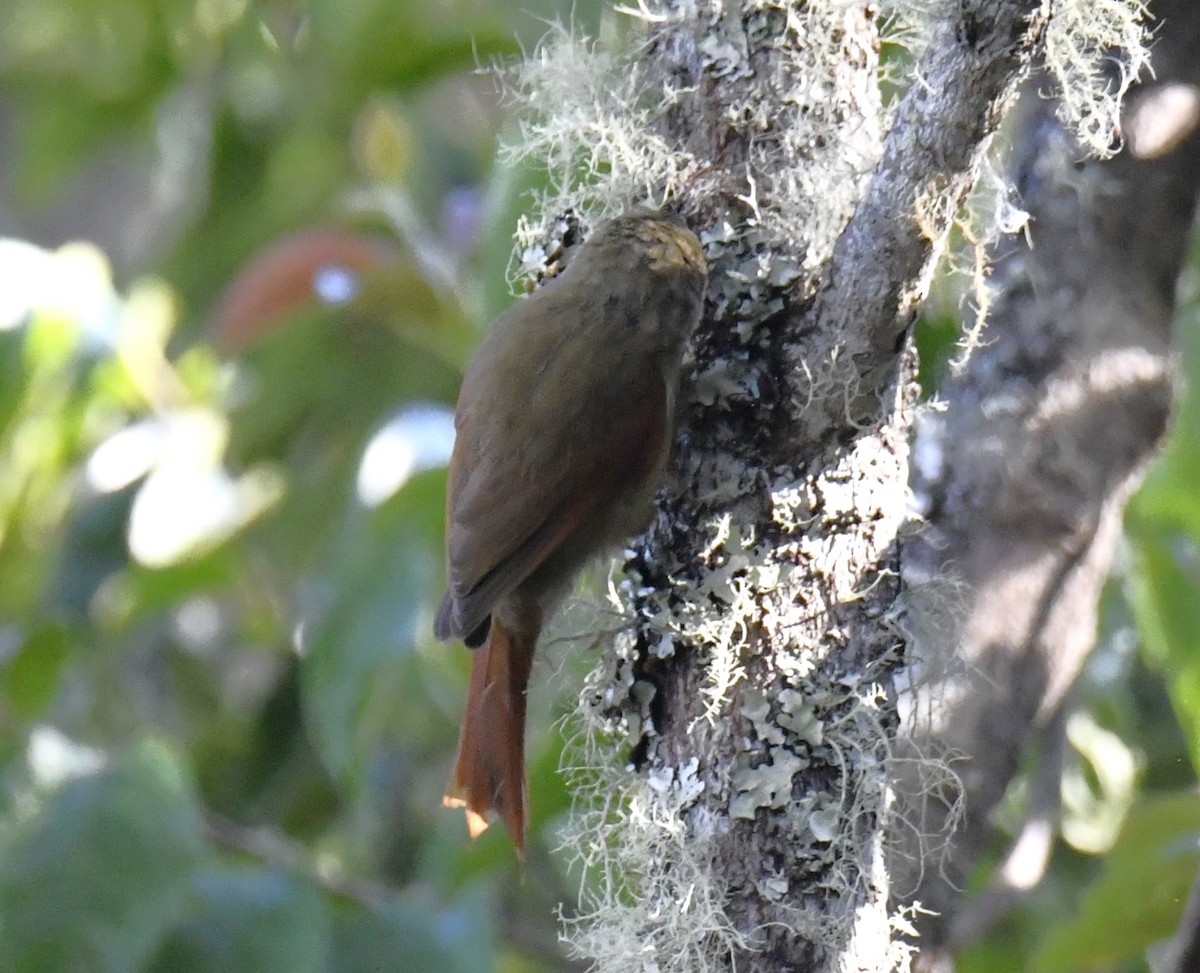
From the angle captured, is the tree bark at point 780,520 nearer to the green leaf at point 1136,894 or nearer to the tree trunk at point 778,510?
the tree trunk at point 778,510

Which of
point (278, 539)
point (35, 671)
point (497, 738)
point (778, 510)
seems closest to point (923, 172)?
point (778, 510)

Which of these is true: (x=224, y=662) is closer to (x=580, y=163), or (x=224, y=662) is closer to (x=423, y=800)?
(x=423, y=800)

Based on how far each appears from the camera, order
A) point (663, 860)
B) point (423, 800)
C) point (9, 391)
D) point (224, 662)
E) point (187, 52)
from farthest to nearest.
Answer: point (224, 662) < point (423, 800) < point (187, 52) < point (9, 391) < point (663, 860)

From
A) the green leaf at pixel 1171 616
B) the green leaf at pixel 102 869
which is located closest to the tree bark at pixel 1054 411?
the green leaf at pixel 1171 616

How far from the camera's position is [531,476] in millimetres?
1998

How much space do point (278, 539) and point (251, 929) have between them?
4.67 feet

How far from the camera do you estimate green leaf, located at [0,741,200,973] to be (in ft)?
6.10

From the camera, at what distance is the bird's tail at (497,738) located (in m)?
1.99

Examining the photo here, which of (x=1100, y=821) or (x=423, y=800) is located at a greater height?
(x=423, y=800)

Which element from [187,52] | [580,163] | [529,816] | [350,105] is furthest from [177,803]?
[187,52]

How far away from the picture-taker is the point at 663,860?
159 cm

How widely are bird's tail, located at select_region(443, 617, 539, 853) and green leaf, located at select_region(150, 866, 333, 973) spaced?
26 centimetres

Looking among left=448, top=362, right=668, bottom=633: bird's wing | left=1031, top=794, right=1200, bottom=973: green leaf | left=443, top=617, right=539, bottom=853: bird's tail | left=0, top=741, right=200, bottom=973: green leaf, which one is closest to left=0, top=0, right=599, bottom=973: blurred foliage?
left=0, top=741, right=200, bottom=973: green leaf

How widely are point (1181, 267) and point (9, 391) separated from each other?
2.04m
